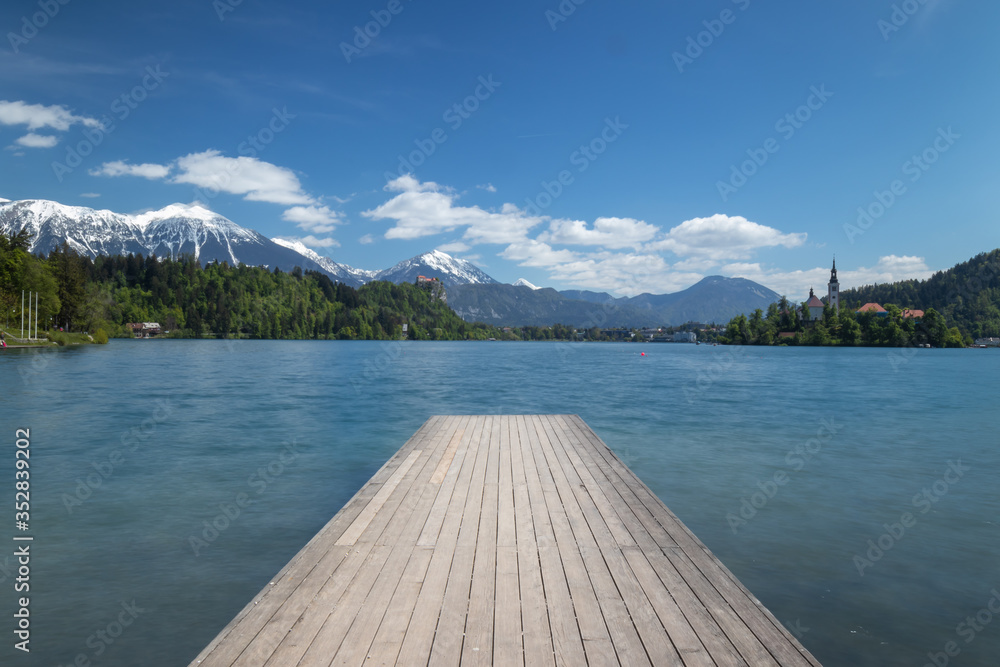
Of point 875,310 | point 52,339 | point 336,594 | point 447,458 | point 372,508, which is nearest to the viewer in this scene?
point 336,594

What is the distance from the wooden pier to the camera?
3.28 metres

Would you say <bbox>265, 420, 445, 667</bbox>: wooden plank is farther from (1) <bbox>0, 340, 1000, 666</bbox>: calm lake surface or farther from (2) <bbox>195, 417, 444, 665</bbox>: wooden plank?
(1) <bbox>0, 340, 1000, 666</bbox>: calm lake surface

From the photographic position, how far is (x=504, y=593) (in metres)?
4.07

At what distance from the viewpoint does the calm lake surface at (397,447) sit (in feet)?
19.1

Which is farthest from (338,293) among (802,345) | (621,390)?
(621,390)

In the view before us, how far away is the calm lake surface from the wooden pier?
1888 millimetres

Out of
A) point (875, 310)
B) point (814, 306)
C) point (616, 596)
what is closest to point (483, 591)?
point (616, 596)

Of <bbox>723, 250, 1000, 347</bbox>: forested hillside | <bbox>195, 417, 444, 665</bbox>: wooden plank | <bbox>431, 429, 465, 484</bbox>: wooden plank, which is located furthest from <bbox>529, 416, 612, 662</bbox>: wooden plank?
<bbox>723, 250, 1000, 347</bbox>: forested hillside

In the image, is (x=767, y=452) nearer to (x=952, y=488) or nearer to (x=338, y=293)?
(x=952, y=488)

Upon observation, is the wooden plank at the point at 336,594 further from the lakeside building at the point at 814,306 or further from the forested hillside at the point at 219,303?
the lakeside building at the point at 814,306

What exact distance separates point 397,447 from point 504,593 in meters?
12.3

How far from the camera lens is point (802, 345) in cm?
14550

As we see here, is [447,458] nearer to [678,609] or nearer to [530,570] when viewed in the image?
[530,570]

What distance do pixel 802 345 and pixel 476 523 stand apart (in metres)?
160
